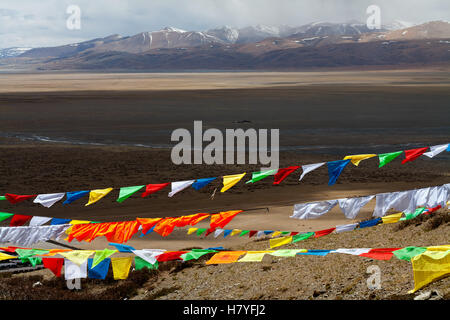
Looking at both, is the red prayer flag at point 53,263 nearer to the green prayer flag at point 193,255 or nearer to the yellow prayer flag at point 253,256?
the green prayer flag at point 193,255

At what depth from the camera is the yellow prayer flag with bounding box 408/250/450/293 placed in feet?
28.4

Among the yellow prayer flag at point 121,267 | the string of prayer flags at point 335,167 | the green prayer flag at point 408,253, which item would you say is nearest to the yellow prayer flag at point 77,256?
the yellow prayer flag at point 121,267

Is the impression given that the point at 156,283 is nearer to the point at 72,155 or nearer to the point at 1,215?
the point at 1,215

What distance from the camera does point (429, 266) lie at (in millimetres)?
8742

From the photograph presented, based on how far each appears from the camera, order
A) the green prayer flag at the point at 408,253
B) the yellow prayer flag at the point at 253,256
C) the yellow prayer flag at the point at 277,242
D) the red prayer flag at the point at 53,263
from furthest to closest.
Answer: the yellow prayer flag at the point at 277,242 → the red prayer flag at the point at 53,263 → the yellow prayer flag at the point at 253,256 → the green prayer flag at the point at 408,253

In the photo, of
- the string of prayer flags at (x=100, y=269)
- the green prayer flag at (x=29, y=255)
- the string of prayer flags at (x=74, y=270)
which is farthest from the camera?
the green prayer flag at (x=29, y=255)

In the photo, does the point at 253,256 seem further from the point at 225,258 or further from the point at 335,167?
the point at 335,167

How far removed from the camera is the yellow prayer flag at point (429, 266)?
866 centimetres

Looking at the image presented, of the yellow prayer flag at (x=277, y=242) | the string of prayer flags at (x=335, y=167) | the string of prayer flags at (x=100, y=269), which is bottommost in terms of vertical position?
the yellow prayer flag at (x=277, y=242)

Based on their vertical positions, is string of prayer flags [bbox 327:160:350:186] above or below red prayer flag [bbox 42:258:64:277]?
above

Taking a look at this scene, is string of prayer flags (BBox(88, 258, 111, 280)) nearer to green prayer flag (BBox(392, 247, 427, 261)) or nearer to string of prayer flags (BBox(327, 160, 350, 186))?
green prayer flag (BBox(392, 247, 427, 261))

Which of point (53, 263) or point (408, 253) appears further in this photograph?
point (53, 263)

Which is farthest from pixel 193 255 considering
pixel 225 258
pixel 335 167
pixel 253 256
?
pixel 335 167

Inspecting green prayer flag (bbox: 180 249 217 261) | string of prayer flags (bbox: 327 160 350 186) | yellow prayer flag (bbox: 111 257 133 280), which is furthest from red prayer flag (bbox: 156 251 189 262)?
string of prayer flags (bbox: 327 160 350 186)
